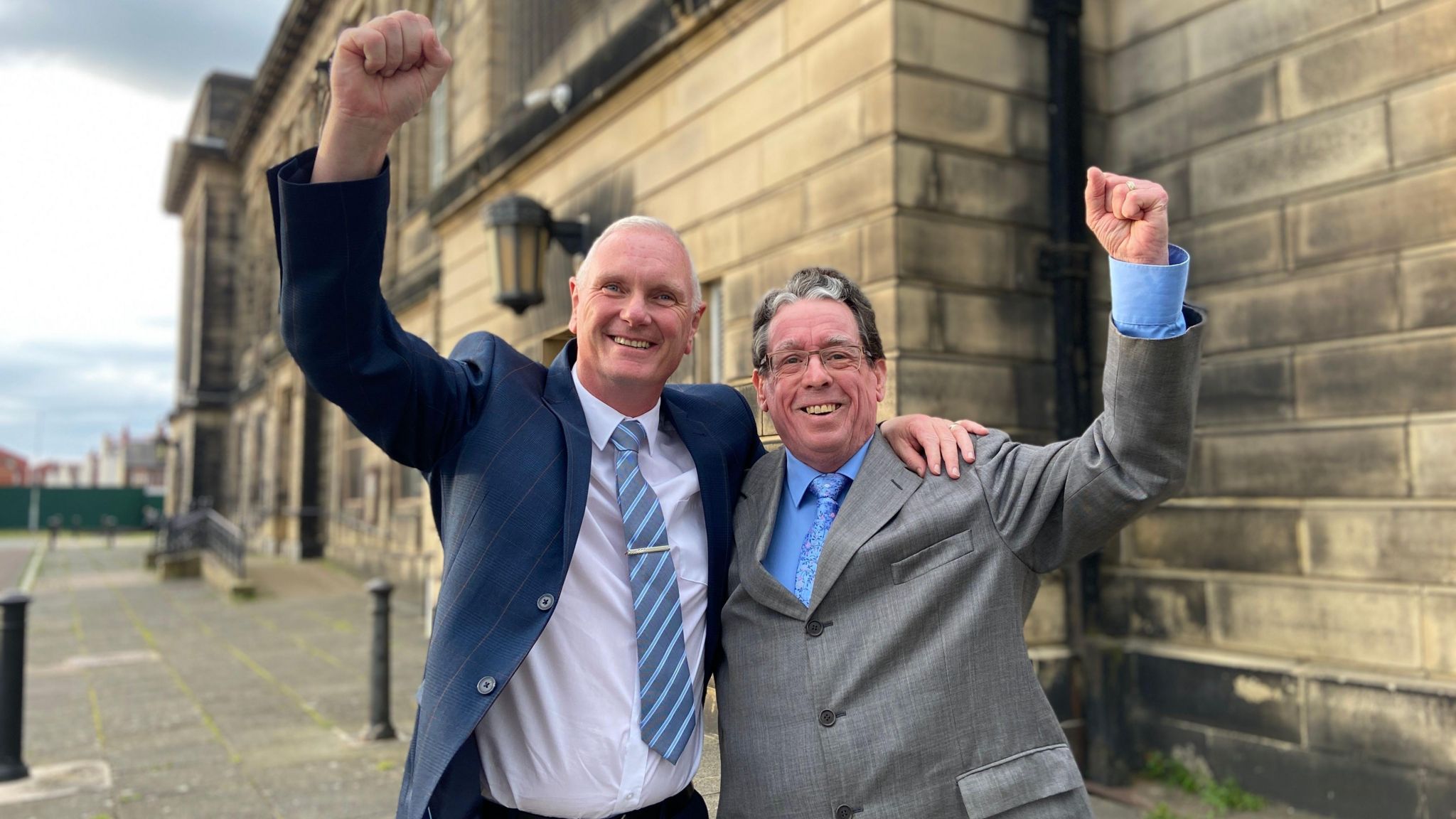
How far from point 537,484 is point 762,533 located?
1.58ft

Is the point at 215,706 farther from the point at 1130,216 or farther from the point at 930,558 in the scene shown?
the point at 1130,216

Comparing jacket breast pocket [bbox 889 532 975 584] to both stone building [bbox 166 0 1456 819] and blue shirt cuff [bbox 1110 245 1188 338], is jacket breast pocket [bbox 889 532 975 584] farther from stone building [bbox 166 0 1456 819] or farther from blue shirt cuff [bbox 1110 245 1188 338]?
stone building [bbox 166 0 1456 819]

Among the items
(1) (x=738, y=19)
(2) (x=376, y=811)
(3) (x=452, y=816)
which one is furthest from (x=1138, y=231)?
(1) (x=738, y=19)

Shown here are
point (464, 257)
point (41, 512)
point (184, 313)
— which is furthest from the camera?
point (41, 512)

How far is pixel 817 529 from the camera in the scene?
1937 mm

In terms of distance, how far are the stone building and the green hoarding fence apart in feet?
154

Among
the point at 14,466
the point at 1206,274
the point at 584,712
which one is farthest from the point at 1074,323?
the point at 14,466

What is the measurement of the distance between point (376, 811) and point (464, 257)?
21.2ft

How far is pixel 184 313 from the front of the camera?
38.2 meters

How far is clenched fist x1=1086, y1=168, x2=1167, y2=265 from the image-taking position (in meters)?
1.57

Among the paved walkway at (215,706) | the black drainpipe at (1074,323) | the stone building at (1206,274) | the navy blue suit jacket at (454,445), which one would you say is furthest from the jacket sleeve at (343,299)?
the black drainpipe at (1074,323)

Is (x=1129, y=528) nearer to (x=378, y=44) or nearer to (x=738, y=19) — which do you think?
(x=738, y=19)

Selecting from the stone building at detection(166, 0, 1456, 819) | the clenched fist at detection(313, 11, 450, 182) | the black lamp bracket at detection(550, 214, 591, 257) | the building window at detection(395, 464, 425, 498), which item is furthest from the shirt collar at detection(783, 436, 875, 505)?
the building window at detection(395, 464, 425, 498)

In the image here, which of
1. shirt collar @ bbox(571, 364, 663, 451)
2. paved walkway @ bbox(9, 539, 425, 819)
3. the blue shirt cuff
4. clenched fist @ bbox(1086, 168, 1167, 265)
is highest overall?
clenched fist @ bbox(1086, 168, 1167, 265)
